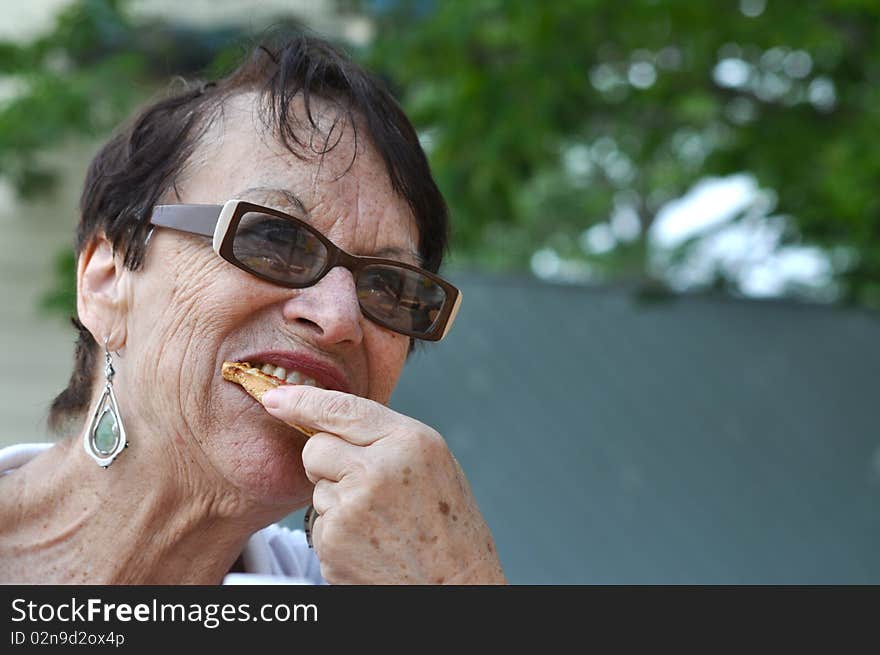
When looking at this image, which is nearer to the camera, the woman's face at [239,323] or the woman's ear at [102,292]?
the woman's face at [239,323]

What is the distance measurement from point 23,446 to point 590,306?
515cm

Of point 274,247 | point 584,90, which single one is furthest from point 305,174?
point 584,90

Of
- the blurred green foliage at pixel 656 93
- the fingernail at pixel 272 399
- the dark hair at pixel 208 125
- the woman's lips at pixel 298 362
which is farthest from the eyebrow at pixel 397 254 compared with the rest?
the blurred green foliage at pixel 656 93

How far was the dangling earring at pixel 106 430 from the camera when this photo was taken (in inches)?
76.9

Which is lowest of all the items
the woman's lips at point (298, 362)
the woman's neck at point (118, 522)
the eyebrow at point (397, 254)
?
the woman's neck at point (118, 522)

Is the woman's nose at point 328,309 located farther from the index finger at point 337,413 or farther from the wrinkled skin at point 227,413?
the index finger at point 337,413

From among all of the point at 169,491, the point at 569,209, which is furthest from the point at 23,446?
the point at 569,209

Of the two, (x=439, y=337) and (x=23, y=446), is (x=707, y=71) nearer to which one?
(x=439, y=337)

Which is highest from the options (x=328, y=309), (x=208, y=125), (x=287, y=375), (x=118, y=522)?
(x=208, y=125)

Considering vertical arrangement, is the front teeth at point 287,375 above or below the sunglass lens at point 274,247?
below

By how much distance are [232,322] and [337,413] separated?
0.36 meters

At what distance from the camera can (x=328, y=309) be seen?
185 centimetres

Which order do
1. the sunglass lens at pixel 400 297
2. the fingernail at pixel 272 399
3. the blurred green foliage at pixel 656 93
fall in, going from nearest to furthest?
the fingernail at pixel 272 399
the sunglass lens at pixel 400 297
the blurred green foliage at pixel 656 93

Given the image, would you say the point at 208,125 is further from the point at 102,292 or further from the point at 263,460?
the point at 263,460
